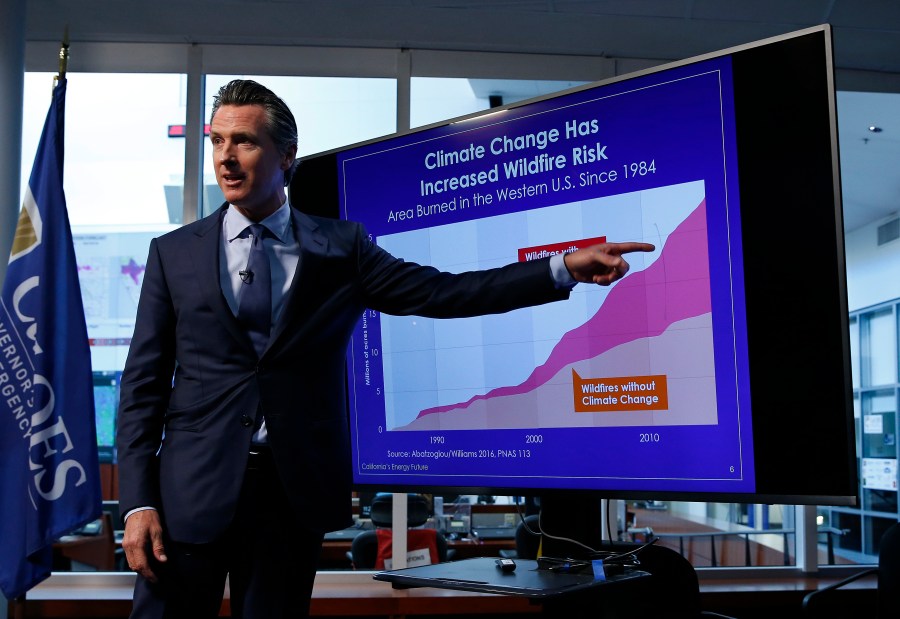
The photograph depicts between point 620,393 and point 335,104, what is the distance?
3371mm

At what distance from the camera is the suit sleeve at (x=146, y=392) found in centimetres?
167

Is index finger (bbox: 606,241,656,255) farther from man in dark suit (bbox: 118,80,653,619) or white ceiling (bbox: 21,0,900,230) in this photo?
white ceiling (bbox: 21,0,900,230)

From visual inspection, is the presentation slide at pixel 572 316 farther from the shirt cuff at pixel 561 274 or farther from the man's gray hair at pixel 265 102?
the man's gray hair at pixel 265 102

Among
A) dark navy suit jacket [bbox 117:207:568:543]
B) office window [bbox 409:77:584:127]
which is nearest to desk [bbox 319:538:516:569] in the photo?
office window [bbox 409:77:584:127]

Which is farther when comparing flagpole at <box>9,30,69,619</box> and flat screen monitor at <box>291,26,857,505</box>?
flagpole at <box>9,30,69,619</box>

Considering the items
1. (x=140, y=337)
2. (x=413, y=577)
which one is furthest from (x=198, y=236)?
(x=413, y=577)

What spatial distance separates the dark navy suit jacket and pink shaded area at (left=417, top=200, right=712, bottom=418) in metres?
0.40

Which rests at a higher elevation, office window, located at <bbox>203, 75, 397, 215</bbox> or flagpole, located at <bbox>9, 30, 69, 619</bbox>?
office window, located at <bbox>203, 75, 397, 215</bbox>

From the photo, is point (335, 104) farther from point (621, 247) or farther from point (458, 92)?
point (621, 247)

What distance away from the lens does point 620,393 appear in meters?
2.19

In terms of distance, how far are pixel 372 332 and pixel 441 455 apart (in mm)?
461

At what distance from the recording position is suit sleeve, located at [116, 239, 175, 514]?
5.49 feet

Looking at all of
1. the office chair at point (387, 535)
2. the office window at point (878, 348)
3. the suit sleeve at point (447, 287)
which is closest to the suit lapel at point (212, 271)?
the suit sleeve at point (447, 287)

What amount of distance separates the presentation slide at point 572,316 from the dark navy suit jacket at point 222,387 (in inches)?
17.2
